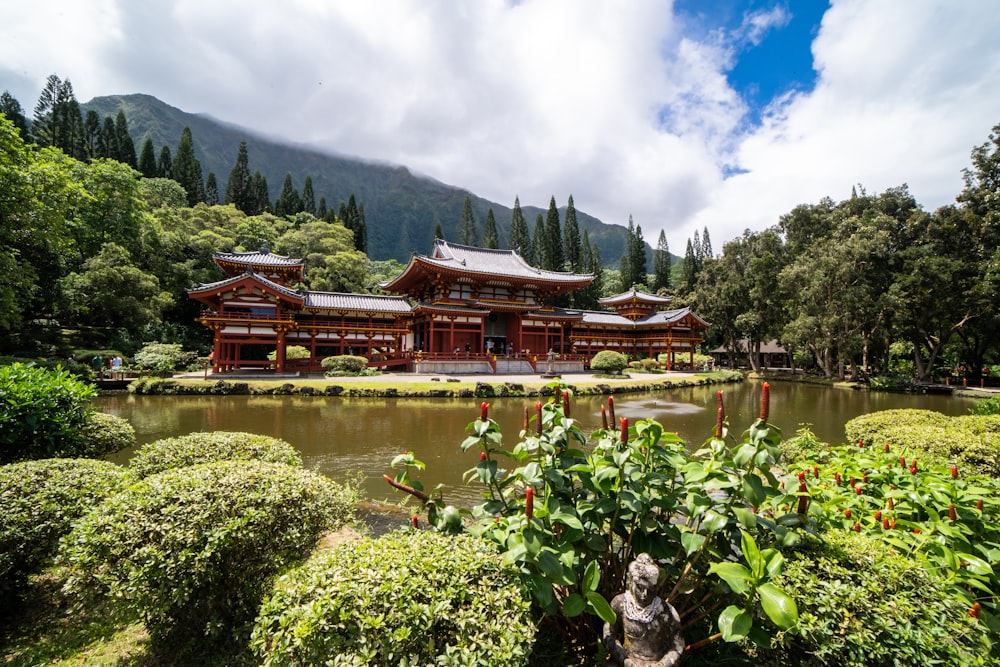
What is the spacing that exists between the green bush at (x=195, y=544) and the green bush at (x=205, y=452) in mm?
1038

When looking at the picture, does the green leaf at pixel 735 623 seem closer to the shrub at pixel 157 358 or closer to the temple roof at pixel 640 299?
the shrub at pixel 157 358

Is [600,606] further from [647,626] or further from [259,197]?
[259,197]

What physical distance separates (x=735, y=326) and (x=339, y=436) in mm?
33942

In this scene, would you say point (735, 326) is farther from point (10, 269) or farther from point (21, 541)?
point (10, 269)

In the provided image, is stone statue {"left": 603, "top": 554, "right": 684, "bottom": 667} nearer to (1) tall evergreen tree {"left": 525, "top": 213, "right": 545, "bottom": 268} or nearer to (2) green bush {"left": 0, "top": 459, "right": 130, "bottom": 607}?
(2) green bush {"left": 0, "top": 459, "right": 130, "bottom": 607}

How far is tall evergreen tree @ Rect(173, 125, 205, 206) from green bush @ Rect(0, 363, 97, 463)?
56211 millimetres

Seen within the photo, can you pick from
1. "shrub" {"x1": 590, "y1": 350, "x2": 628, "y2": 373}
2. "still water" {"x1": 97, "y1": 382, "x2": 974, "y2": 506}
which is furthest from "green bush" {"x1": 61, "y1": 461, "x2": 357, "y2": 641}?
A: "shrub" {"x1": 590, "y1": 350, "x2": 628, "y2": 373}

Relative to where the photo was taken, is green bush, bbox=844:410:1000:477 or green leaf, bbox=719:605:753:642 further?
green bush, bbox=844:410:1000:477

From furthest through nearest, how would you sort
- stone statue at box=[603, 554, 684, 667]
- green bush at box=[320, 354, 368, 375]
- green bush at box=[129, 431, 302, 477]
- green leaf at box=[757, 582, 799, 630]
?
green bush at box=[320, 354, 368, 375], green bush at box=[129, 431, 302, 477], stone statue at box=[603, 554, 684, 667], green leaf at box=[757, 582, 799, 630]

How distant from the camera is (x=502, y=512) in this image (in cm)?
234

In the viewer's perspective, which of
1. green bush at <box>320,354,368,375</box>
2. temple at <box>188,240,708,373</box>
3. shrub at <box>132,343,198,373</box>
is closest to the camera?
shrub at <box>132,343,198,373</box>

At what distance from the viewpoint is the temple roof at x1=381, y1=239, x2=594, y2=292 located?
24.0 meters

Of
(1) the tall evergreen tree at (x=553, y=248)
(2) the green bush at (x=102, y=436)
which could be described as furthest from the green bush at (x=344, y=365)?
(1) the tall evergreen tree at (x=553, y=248)

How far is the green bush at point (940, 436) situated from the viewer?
14.4ft
